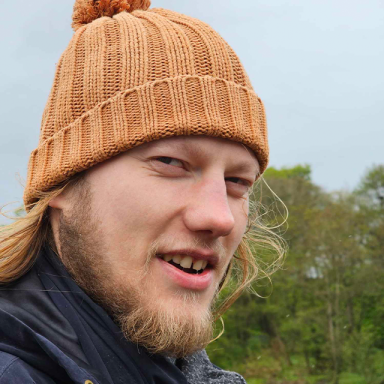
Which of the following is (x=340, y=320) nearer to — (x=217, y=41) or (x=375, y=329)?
(x=375, y=329)

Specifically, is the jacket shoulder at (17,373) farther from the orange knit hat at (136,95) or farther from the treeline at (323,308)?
the treeline at (323,308)

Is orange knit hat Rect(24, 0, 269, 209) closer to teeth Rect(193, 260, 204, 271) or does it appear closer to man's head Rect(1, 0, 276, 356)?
man's head Rect(1, 0, 276, 356)

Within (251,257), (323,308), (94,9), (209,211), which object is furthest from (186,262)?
(323,308)

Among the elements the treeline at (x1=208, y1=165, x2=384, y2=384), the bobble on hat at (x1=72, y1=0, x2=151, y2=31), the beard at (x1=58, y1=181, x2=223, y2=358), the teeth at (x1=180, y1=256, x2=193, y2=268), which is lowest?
the treeline at (x1=208, y1=165, x2=384, y2=384)

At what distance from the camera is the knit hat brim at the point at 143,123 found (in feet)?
8.32

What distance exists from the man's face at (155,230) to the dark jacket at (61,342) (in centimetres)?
12

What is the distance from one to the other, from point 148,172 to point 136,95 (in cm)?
43

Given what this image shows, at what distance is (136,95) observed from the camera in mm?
2617

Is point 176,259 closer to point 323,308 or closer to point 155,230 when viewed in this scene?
point 155,230

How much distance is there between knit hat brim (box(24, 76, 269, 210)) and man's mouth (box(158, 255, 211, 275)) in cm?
61

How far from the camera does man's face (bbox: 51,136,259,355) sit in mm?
2457

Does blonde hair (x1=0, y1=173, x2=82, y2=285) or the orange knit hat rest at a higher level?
the orange knit hat

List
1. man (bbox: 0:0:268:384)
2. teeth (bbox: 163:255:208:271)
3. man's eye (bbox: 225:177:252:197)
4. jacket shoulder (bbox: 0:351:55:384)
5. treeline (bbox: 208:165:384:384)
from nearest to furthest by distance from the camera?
jacket shoulder (bbox: 0:351:55:384), man (bbox: 0:0:268:384), teeth (bbox: 163:255:208:271), man's eye (bbox: 225:177:252:197), treeline (bbox: 208:165:384:384)

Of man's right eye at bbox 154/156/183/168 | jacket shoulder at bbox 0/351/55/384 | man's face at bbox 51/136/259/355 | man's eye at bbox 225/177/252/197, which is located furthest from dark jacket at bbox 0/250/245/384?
man's eye at bbox 225/177/252/197
